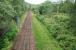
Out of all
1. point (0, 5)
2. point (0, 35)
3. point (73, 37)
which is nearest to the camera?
point (0, 5)

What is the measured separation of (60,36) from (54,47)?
7.50 ft

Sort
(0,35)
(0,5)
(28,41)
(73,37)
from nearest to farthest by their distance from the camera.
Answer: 1. (0,5)
2. (0,35)
3. (73,37)
4. (28,41)

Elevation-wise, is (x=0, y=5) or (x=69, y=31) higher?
(x=0, y=5)

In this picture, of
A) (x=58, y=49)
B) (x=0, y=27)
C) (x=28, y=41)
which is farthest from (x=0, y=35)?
(x=58, y=49)

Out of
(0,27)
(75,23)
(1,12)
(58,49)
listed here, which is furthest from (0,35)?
(75,23)

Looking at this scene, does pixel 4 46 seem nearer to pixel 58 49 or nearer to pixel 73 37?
pixel 58 49

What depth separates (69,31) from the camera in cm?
2081

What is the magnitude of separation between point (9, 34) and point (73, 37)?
6.18 meters

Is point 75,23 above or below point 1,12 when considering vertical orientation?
below

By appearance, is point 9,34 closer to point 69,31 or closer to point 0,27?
point 0,27

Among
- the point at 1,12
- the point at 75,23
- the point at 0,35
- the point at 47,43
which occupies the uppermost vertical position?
the point at 1,12

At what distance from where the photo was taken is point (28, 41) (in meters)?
19.8

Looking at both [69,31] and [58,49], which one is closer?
[58,49]

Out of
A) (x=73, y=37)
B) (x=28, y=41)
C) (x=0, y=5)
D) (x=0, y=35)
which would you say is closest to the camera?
(x=0, y=5)
